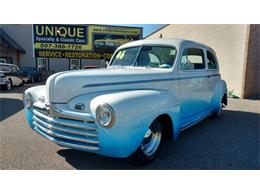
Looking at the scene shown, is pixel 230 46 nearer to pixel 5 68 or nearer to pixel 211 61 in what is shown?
pixel 211 61

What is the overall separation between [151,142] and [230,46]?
1001 cm

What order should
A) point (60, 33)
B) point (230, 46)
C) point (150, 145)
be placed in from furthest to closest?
point (60, 33) → point (230, 46) → point (150, 145)

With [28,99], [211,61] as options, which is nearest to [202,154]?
[211,61]

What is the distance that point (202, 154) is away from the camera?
3.98 meters

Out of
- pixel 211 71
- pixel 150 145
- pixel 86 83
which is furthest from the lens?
pixel 211 71

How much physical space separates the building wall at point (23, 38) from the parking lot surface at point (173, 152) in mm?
22453

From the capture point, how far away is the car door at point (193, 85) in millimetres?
4516

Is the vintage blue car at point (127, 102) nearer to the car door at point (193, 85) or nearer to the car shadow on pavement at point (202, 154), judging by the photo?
the car door at point (193, 85)

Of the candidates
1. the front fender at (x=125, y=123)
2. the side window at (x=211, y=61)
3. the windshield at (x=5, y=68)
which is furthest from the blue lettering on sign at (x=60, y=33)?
the front fender at (x=125, y=123)

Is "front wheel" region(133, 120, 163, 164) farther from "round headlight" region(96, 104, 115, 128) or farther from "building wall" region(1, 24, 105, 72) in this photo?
"building wall" region(1, 24, 105, 72)

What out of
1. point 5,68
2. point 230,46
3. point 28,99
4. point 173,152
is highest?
point 230,46
